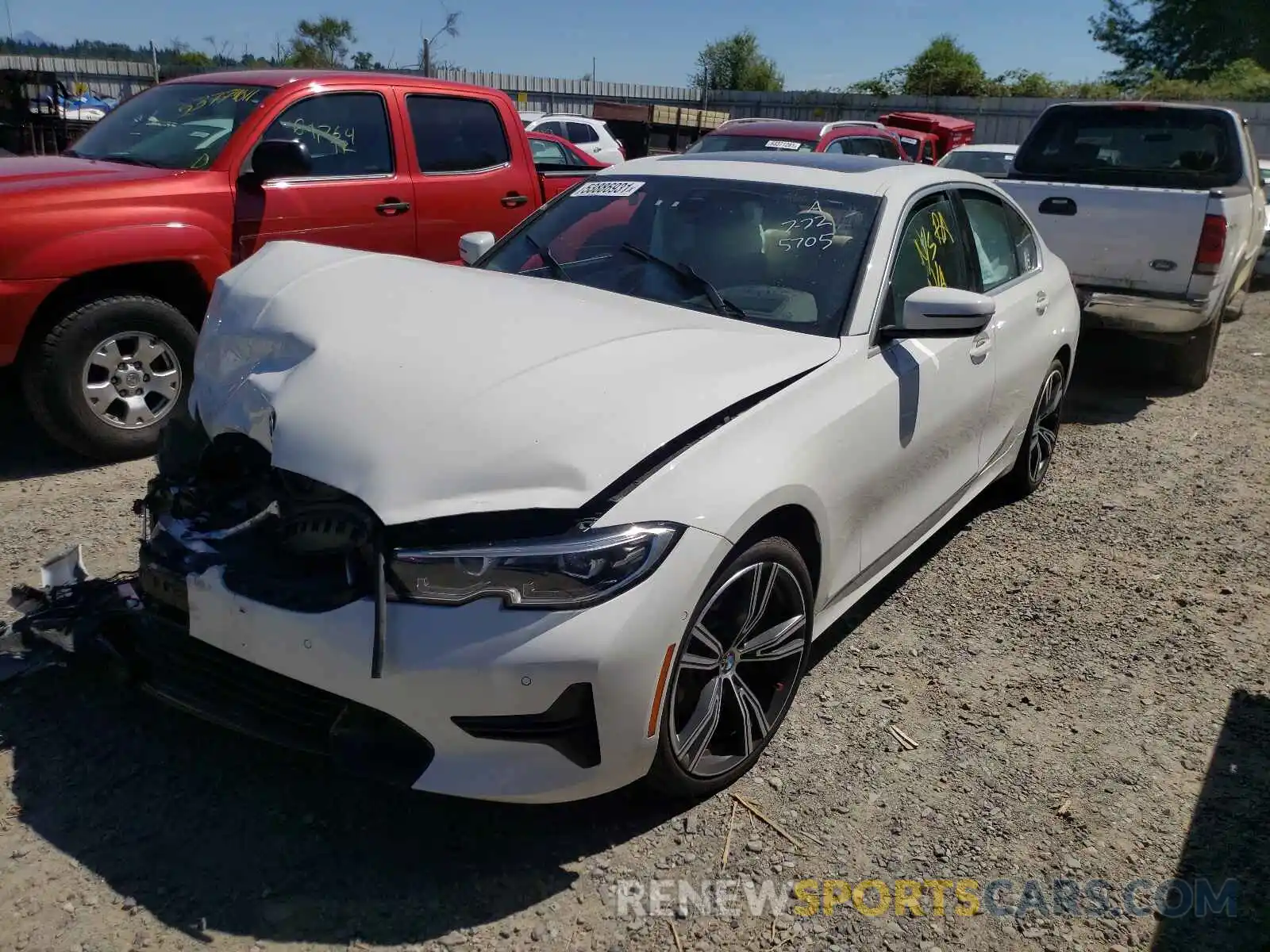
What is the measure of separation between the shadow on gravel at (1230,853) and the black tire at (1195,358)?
15.6 feet

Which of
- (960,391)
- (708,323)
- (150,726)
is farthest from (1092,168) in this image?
(150,726)

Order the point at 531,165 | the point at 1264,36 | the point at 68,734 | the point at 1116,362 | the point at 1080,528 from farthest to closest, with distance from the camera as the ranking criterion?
the point at 1264,36
the point at 1116,362
the point at 531,165
the point at 1080,528
the point at 68,734

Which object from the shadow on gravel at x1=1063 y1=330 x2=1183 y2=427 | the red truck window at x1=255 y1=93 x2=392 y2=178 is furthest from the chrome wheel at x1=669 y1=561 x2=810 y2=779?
the shadow on gravel at x1=1063 y1=330 x2=1183 y2=427

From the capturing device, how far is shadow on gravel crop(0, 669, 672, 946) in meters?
2.40

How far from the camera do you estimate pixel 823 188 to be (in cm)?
379

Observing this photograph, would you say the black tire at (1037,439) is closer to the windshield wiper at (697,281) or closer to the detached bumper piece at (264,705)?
the windshield wiper at (697,281)

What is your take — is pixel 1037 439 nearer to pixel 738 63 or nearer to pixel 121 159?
pixel 121 159

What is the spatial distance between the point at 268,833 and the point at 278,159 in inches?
148

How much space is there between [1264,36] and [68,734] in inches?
1896

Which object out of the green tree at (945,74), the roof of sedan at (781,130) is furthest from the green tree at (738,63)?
→ the roof of sedan at (781,130)

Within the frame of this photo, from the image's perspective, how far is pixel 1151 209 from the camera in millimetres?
6746

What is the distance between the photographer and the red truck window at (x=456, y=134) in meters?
6.19

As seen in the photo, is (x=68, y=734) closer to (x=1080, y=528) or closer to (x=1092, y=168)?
(x=1080, y=528)

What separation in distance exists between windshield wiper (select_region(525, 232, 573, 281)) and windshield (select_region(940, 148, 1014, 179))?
30.0ft
